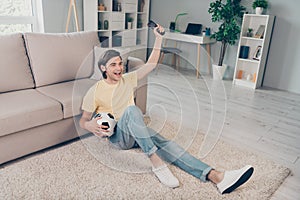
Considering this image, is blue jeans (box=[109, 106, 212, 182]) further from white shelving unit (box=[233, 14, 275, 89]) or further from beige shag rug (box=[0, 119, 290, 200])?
white shelving unit (box=[233, 14, 275, 89])

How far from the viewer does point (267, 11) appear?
152 inches

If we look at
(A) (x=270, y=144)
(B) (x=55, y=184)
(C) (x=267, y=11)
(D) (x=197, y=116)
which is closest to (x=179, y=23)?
(C) (x=267, y=11)

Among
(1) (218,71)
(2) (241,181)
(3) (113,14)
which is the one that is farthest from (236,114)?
(3) (113,14)

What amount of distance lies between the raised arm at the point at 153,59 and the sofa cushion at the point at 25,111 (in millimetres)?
623

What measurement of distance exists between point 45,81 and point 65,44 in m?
0.37

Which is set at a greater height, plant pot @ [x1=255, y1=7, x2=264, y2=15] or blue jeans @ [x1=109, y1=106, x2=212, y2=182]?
plant pot @ [x1=255, y1=7, x2=264, y2=15]

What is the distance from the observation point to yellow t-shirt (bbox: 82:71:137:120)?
175 cm

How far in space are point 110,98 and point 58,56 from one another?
2.72 feet

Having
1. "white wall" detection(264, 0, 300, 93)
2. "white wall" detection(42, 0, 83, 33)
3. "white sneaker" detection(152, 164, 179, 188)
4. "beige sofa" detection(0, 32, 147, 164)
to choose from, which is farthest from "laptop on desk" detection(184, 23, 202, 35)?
"white sneaker" detection(152, 164, 179, 188)

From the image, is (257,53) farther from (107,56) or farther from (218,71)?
(107,56)

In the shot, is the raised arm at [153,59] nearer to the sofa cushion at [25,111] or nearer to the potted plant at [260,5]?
the sofa cushion at [25,111]

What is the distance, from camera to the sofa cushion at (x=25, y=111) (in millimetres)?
1678

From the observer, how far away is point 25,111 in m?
1.75

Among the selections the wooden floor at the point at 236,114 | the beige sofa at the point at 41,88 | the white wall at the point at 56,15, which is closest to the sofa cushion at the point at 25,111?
the beige sofa at the point at 41,88
